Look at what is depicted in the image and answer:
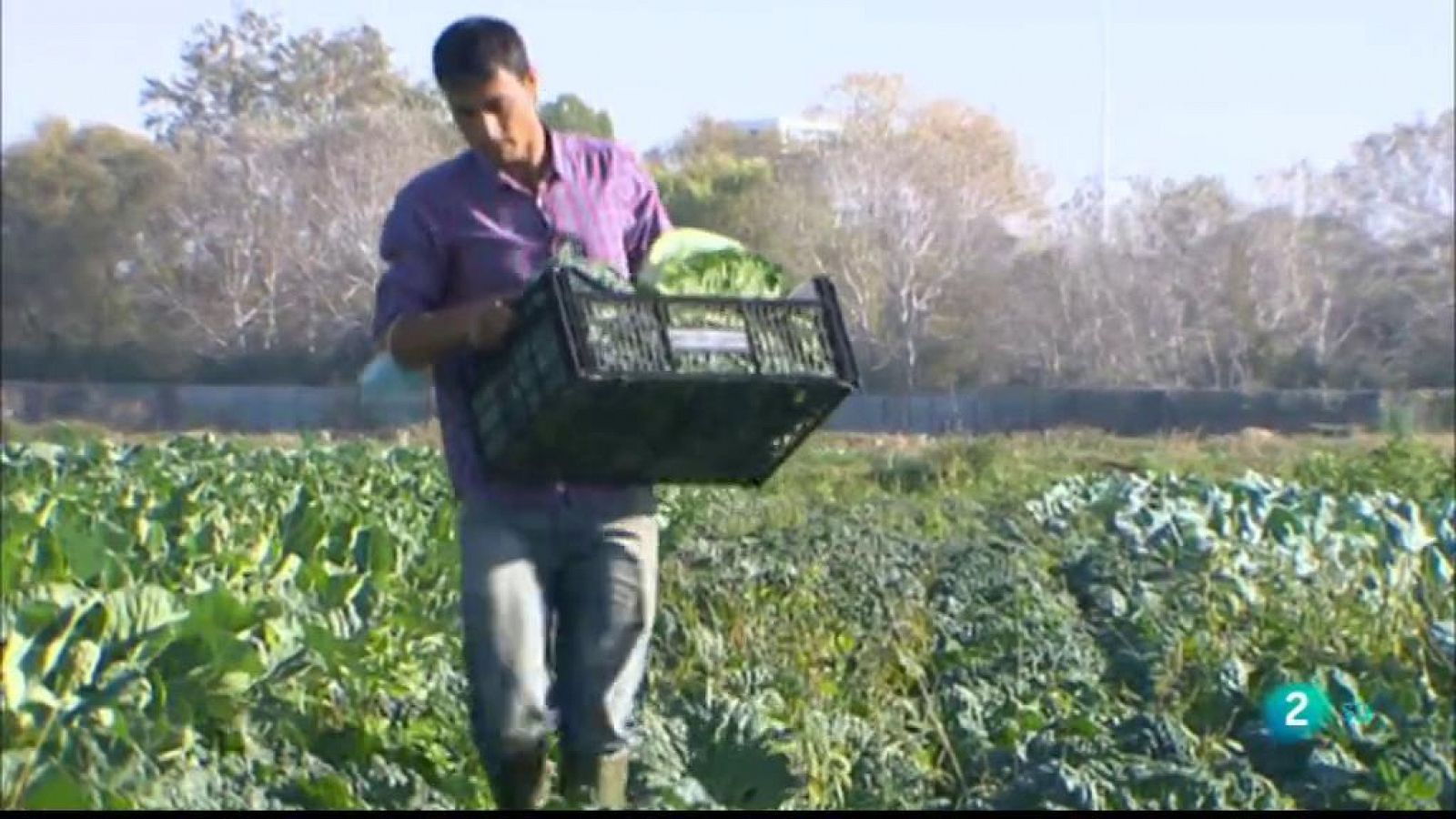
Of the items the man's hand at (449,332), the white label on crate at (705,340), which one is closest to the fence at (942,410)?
the man's hand at (449,332)

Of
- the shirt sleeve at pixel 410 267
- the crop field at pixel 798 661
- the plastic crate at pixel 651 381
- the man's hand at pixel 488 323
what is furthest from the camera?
the crop field at pixel 798 661

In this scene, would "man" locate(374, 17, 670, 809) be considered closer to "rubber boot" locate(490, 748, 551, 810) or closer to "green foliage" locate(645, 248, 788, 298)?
"rubber boot" locate(490, 748, 551, 810)

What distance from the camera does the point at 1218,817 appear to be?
6051 millimetres

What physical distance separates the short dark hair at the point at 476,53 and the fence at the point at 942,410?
41947 millimetres

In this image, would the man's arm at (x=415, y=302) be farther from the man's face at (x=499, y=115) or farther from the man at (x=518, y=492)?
the man's face at (x=499, y=115)

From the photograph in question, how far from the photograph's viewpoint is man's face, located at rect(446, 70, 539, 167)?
5203 millimetres

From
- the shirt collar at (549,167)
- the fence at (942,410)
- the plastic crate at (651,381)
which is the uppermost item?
the shirt collar at (549,167)

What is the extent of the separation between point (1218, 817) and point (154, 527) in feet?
18.8

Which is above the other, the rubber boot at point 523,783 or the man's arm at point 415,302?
the man's arm at point 415,302

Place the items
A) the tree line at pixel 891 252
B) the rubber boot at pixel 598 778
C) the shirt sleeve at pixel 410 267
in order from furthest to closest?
the tree line at pixel 891 252 < the rubber boot at pixel 598 778 < the shirt sleeve at pixel 410 267

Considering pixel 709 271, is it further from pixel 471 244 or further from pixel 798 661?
pixel 798 661

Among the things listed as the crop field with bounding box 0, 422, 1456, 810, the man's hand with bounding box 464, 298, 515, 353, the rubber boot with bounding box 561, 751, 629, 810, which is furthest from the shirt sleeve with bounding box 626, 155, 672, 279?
the crop field with bounding box 0, 422, 1456, 810

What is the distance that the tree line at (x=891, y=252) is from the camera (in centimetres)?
5091

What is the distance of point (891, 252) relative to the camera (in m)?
51.2
